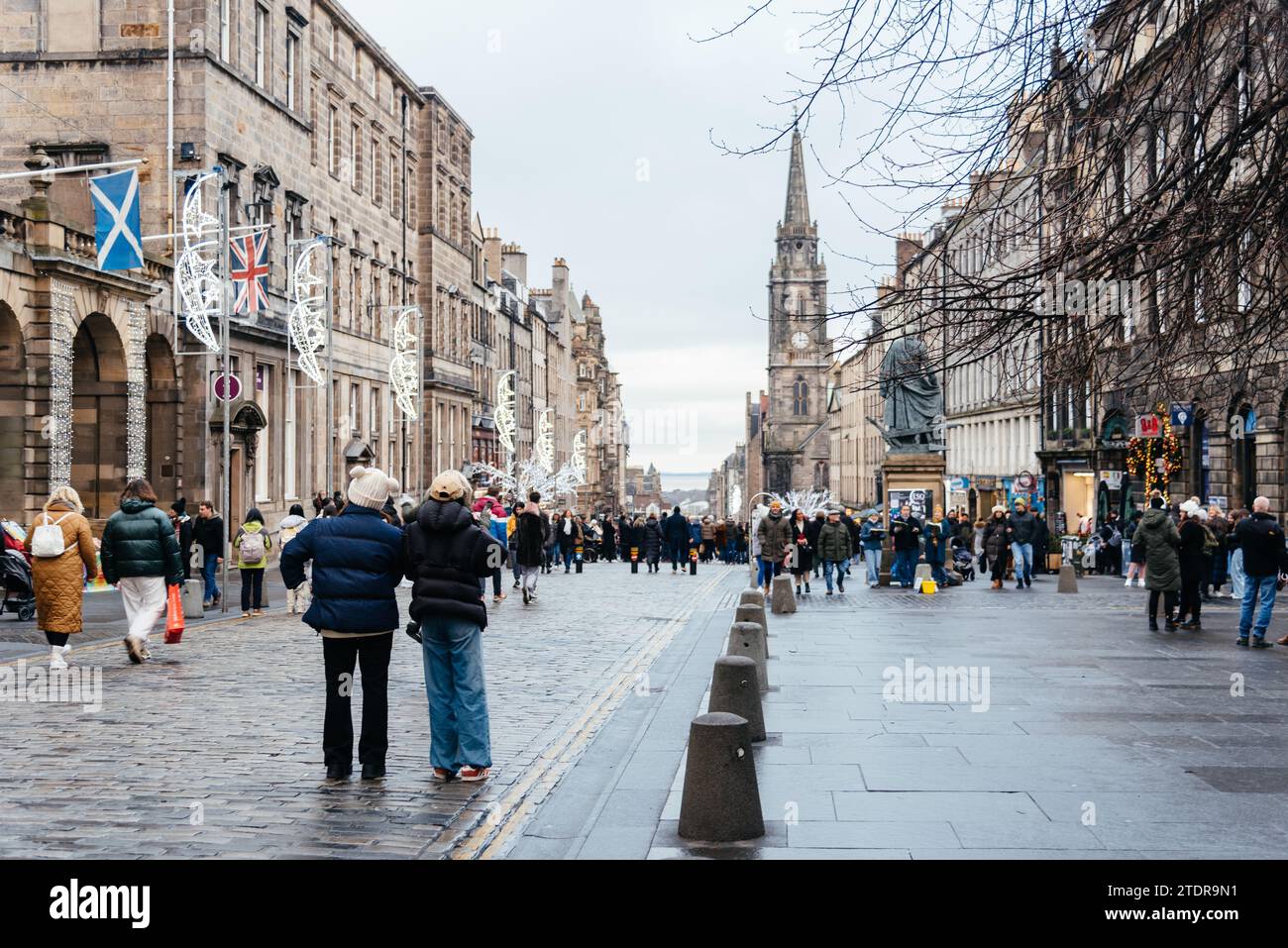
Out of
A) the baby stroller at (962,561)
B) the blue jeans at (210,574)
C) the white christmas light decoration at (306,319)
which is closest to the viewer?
the blue jeans at (210,574)

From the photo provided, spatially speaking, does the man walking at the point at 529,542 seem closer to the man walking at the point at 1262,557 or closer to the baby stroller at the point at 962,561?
the man walking at the point at 1262,557

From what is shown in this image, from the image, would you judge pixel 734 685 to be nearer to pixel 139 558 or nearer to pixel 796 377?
pixel 139 558

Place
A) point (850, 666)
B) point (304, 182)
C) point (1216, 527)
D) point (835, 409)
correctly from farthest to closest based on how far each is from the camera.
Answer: point (835, 409) → point (304, 182) → point (1216, 527) → point (850, 666)

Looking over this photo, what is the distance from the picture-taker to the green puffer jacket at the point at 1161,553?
1853 centimetres

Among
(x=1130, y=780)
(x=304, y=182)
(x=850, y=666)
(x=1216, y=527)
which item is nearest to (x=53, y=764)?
(x=1130, y=780)

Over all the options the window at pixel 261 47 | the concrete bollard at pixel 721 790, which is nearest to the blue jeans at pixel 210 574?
the concrete bollard at pixel 721 790

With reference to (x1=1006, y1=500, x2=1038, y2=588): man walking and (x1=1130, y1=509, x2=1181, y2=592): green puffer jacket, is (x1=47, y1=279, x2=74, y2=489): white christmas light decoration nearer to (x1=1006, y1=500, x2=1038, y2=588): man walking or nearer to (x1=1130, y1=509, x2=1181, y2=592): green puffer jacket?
(x1=1006, y1=500, x2=1038, y2=588): man walking

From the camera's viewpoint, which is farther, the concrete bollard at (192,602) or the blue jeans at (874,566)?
the blue jeans at (874,566)

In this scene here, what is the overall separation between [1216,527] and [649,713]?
17190 mm

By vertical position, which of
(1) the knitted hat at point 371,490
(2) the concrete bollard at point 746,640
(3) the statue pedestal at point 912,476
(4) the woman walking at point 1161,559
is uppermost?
(3) the statue pedestal at point 912,476

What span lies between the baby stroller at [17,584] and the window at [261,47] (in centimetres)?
2275

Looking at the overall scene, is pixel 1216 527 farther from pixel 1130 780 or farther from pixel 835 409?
pixel 835 409

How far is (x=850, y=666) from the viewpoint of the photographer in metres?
14.8

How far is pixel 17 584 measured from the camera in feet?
62.9
